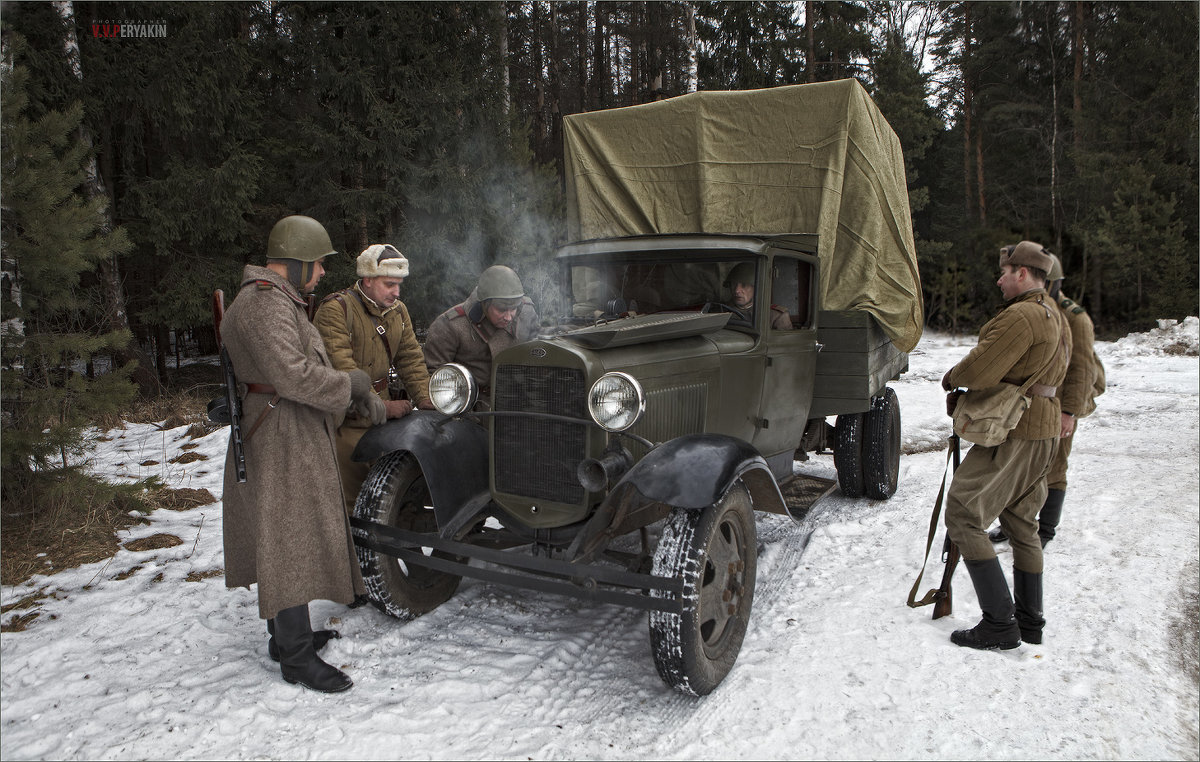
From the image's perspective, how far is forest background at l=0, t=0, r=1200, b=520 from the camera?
4773 mm

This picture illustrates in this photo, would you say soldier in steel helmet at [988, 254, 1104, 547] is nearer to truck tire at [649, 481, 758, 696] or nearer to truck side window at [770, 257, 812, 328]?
truck side window at [770, 257, 812, 328]

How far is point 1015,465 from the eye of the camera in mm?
3420

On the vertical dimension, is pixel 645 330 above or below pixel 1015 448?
above

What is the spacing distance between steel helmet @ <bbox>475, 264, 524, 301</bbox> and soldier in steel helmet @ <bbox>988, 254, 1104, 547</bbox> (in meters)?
2.95

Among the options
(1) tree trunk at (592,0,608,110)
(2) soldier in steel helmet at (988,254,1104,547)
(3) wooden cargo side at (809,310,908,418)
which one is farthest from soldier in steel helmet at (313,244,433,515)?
(1) tree trunk at (592,0,608,110)

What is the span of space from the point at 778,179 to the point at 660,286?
1708mm

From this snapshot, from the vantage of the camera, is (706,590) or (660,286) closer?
(706,590)

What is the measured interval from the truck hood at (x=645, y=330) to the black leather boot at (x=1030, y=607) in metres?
1.91

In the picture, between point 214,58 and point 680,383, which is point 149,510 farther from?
point 214,58

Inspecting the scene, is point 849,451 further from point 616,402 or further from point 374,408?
point 374,408

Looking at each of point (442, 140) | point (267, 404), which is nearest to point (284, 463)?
point (267, 404)

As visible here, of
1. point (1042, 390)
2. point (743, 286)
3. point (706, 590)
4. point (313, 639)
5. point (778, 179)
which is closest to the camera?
point (706, 590)

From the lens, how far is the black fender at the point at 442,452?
3514mm

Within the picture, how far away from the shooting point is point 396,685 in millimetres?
3125
